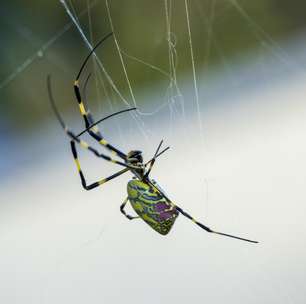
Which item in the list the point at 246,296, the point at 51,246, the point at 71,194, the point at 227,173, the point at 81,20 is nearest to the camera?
the point at 246,296

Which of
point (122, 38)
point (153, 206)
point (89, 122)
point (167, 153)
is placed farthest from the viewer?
point (167, 153)

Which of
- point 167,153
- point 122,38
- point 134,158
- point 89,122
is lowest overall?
point 134,158

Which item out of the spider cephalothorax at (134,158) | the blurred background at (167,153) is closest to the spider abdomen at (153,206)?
the spider cephalothorax at (134,158)

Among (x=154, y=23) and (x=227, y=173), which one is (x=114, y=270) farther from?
(x=154, y=23)

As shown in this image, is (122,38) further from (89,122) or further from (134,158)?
(134,158)

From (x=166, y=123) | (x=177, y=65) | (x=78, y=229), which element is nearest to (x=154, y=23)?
(x=177, y=65)

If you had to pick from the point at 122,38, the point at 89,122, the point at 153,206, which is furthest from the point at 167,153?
the point at 153,206

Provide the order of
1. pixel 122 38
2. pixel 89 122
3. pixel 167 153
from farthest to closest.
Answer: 1. pixel 167 153
2. pixel 122 38
3. pixel 89 122
